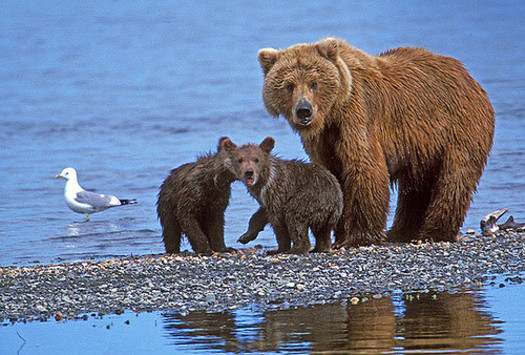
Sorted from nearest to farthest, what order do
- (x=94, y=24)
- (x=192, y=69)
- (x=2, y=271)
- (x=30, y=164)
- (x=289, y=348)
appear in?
1. (x=289, y=348)
2. (x=2, y=271)
3. (x=30, y=164)
4. (x=192, y=69)
5. (x=94, y=24)

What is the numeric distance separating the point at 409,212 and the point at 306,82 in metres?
2.02

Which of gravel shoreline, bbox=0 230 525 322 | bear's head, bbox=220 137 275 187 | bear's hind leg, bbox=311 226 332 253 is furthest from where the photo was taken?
bear's hind leg, bbox=311 226 332 253

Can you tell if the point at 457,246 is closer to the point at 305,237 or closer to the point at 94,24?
the point at 305,237

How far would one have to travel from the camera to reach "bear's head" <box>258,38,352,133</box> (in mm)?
9383

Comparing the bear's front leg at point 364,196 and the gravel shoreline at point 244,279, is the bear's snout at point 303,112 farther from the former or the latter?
the gravel shoreline at point 244,279

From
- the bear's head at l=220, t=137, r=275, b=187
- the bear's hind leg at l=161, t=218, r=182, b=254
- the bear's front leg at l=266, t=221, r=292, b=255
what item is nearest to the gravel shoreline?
the bear's front leg at l=266, t=221, r=292, b=255

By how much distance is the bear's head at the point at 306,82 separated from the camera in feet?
30.8

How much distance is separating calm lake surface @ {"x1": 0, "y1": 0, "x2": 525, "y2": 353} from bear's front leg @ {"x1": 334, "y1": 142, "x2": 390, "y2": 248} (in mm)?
2012

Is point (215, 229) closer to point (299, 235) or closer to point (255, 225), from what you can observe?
point (255, 225)

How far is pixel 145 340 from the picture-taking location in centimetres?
661

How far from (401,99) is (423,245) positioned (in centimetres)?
138

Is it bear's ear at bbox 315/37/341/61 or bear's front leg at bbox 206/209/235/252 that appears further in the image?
Answer: bear's front leg at bbox 206/209/235/252

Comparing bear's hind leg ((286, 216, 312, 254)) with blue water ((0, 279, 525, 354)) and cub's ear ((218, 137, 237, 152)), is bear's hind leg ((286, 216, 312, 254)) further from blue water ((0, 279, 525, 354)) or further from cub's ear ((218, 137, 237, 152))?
blue water ((0, 279, 525, 354))

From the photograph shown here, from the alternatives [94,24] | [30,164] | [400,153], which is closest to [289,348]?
[400,153]
